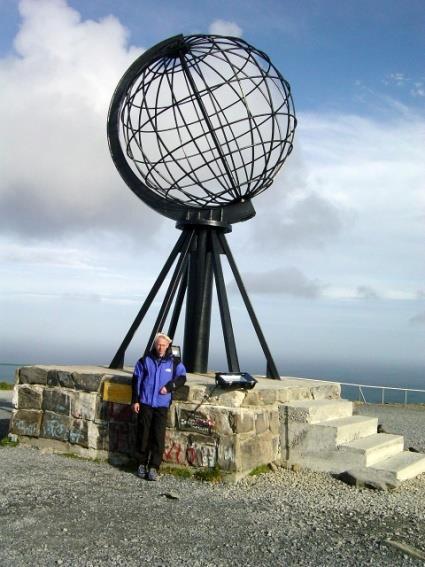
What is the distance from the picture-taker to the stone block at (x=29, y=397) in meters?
7.57

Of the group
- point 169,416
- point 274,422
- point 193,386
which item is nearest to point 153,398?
point 169,416

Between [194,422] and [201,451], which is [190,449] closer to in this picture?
[201,451]

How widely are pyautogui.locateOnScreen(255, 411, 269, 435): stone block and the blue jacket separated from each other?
2.92ft

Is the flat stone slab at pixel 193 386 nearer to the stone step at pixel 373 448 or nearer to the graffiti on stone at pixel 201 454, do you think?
the graffiti on stone at pixel 201 454

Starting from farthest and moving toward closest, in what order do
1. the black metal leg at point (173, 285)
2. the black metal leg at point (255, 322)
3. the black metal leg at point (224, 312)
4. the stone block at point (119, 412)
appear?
the black metal leg at point (255, 322) < the black metal leg at point (173, 285) < the black metal leg at point (224, 312) < the stone block at point (119, 412)

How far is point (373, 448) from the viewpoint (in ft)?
20.9

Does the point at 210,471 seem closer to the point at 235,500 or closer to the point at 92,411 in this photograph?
the point at 235,500

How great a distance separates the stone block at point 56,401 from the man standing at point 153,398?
137cm

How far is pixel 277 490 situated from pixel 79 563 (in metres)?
2.43

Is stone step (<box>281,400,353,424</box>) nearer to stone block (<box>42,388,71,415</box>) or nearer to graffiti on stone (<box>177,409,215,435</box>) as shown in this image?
graffiti on stone (<box>177,409,215,435</box>)

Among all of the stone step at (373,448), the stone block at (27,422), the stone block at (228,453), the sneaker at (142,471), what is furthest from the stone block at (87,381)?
the stone step at (373,448)

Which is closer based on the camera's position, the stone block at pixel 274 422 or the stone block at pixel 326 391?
the stone block at pixel 274 422

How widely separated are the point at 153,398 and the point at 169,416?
376 mm

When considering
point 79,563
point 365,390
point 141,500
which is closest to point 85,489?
point 141,500
